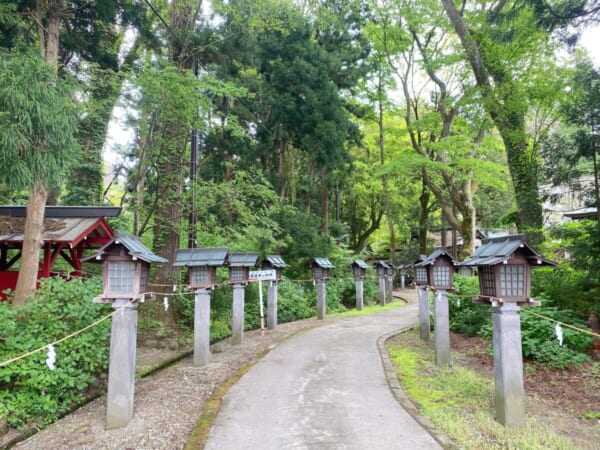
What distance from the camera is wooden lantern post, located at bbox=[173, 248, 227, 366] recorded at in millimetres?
7137

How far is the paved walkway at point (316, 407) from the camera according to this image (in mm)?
3832

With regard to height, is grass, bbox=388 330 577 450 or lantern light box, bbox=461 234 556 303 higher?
lantern light box, bbox=461 234 556 303

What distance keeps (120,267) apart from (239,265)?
4.27 m

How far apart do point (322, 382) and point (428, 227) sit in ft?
74.1

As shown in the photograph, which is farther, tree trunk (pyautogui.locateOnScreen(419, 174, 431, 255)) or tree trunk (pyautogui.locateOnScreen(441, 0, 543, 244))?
tree trunk (pyautogui.locateOnScreen(419, 174, 431, 255))

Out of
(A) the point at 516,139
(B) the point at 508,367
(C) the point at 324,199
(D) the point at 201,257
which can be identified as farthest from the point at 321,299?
Answer: (B) the point at 508,367

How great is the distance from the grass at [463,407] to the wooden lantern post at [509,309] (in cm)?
25

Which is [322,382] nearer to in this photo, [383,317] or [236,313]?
[236,313]

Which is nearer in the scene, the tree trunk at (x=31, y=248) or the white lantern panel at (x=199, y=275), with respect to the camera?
the tree trunk at (x=31, y=248)

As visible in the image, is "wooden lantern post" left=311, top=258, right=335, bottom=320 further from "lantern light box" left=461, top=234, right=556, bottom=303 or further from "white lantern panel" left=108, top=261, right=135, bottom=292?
"white lantern panel" left=108, top=261, right=135, bottom=292

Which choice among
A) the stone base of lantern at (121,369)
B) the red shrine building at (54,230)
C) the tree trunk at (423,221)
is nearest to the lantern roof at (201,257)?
the stone base of lantern at (121,369)

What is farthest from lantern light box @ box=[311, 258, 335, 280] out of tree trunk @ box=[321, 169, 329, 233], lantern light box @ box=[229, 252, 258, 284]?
lantern light box @ box=[229, 252, 258, 284]

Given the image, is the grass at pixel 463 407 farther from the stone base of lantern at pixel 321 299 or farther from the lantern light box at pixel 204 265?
the stone base of lantern at pixel 321 299

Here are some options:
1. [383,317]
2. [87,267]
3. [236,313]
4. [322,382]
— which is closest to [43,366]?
[322,382]
